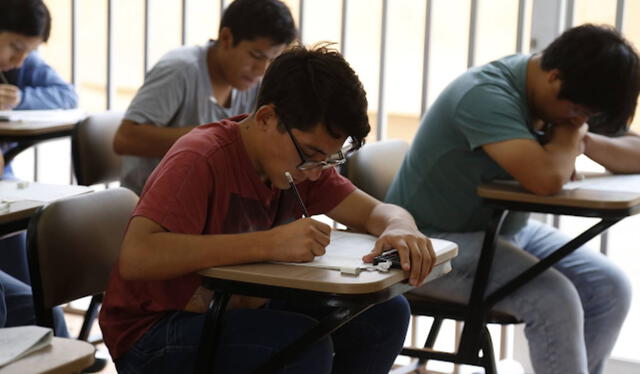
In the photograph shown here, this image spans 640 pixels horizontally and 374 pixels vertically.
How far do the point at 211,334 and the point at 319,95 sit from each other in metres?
0.50

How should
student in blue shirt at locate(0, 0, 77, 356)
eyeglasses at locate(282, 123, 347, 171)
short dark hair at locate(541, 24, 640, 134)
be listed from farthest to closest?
student in blue shirt at locate(0, 0, 77, 356)
short dark hair at locate(541, 24, 640, 134)
eyeglasses at locate(282, 123, 347, 171)

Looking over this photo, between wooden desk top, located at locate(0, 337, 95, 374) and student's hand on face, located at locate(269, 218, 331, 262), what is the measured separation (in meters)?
0.53

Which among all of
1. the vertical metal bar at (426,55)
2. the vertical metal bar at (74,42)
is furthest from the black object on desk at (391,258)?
the vertical metal bar at (74,42)

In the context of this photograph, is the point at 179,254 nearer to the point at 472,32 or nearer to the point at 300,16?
the point at 472,32

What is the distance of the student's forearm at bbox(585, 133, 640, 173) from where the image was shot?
2.79 metres

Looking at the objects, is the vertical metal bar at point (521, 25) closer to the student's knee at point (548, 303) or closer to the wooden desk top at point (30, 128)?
the student's knee at point (548, 303)

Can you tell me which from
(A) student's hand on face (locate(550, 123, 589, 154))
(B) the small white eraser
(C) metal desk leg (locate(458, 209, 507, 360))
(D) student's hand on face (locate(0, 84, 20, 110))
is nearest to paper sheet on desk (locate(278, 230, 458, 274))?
(B) the small white eraser

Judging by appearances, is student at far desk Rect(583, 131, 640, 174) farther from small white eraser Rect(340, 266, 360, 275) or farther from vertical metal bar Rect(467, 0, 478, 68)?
small white eraser Rect(340, 266, 360, 275)

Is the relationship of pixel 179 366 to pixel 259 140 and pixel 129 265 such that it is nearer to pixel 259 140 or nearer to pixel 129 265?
pixel 129 265

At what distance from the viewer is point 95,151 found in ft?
10.6

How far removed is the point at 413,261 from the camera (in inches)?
72.6

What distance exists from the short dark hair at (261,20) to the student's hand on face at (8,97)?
1127 mm

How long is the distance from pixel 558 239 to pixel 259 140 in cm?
120

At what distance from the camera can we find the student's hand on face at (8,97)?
3646 mm
